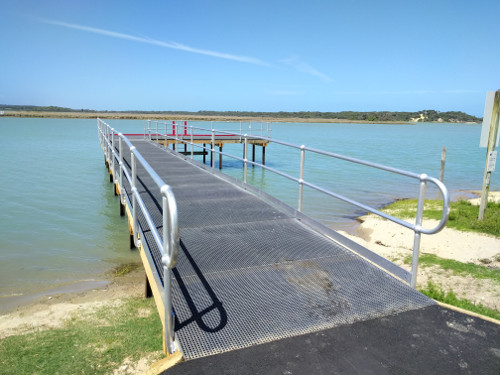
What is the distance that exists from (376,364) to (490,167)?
831 centimetres

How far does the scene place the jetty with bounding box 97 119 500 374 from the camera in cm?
238

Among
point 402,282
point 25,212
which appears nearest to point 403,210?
point 402,282

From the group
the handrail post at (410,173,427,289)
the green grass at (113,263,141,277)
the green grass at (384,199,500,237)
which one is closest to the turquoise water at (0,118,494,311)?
the green grass at (113,263,141,277)

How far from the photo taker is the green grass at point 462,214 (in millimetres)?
8961

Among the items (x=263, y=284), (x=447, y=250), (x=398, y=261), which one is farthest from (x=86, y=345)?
(x=447, y=250)

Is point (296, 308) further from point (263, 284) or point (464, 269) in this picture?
point (464, 269)

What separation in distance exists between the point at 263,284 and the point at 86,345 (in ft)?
7.53

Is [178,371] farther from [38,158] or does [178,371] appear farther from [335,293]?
[38,158]

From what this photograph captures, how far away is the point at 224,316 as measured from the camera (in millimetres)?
2854

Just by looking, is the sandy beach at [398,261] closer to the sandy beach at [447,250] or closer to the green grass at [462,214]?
the sandy beach at [447,250]

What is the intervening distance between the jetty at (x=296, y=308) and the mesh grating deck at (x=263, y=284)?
0.03 feet

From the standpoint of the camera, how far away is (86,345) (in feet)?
14.1

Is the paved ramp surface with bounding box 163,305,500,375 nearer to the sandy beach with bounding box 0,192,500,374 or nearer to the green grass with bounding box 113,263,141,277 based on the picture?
the sandy beach with bounding box 0,192,500,374

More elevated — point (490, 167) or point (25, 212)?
point (490, 167)
